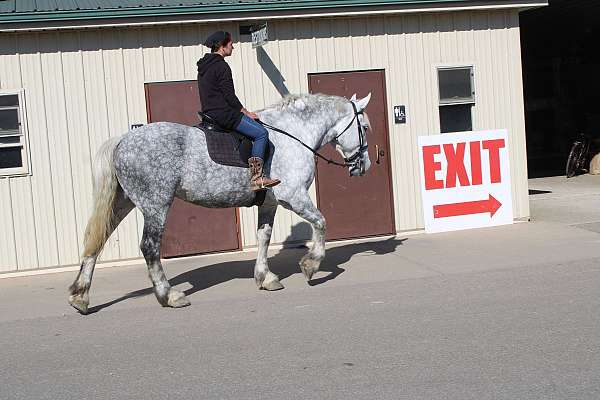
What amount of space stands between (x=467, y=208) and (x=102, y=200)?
20.2ft

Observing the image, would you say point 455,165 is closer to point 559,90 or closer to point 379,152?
point 379,152

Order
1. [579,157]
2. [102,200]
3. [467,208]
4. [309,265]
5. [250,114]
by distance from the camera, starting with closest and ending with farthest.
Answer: [102,200] < [250,114] < [309,265] < [467,208] < [579,157]

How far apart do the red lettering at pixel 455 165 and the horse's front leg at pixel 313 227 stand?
4.08 metres

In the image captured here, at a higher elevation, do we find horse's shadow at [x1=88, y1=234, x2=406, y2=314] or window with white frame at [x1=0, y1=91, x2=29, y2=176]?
window with white frame at [x1=0, y1=91, x2=29, y2=176]

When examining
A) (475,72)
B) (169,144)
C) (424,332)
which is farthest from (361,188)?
(424,332)

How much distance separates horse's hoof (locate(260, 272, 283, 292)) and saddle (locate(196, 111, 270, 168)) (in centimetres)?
129

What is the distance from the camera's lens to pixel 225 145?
946 cm

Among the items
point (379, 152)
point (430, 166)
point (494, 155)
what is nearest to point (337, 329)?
point (379, 152)

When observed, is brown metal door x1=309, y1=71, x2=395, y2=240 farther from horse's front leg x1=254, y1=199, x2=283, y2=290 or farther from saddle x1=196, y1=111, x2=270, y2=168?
saddle x1=196, y1=111, x2=270, y2=168

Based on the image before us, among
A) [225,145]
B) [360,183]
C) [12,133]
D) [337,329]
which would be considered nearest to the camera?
[337,329]

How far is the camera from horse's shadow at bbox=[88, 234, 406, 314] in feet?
34.2

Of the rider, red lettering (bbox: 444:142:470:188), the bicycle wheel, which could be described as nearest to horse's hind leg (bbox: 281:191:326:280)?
the rider

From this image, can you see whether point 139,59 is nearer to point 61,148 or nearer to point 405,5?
point 61,148

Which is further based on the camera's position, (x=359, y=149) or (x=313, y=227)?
(x=359, y=149)
